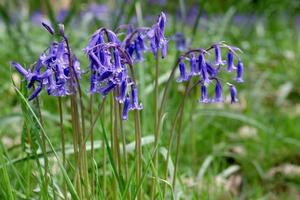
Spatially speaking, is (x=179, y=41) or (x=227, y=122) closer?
(x=179, y=41)

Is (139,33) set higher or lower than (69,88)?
higher

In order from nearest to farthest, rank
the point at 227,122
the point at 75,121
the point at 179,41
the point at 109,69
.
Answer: the point at 109,69 < the point at 75,121 < the point at 179,41 < the point at 227,122

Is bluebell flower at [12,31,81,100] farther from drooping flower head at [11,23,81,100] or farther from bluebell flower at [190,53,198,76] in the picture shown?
bluebell flower at [190,53,198,76]

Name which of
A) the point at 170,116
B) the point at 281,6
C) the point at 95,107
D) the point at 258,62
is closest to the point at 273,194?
the point at 170,116

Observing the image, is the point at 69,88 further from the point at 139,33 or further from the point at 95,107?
the point at 95,107

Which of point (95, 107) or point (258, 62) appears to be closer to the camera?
point (95, 107)

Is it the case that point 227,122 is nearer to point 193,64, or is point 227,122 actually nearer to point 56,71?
point 193,64

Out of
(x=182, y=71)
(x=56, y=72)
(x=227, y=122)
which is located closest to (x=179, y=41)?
(x=227, y=122)

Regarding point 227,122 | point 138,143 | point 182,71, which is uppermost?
point 182,71

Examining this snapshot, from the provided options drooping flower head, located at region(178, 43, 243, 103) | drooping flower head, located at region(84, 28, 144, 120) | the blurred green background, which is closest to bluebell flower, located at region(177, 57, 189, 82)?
drooping flower head, located at region(178, 43, 243, 103)
